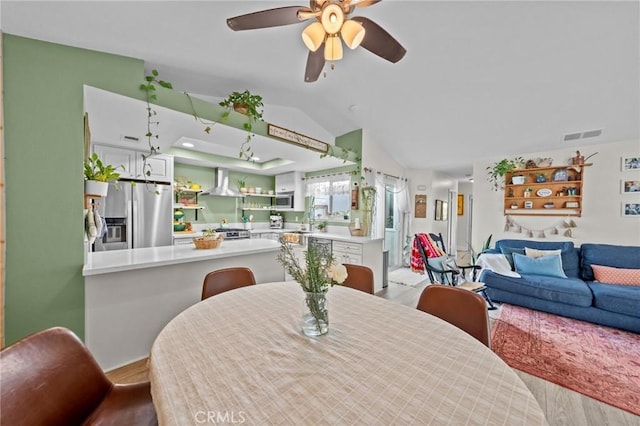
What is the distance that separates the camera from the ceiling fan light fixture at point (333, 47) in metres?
1.55

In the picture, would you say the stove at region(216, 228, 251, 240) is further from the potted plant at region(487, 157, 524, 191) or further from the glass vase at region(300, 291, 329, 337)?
the potted plant at region(487, 157, 524, 191)

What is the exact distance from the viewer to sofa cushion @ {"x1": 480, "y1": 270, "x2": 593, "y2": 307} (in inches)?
114

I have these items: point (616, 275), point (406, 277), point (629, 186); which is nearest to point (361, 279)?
point (406, 277)

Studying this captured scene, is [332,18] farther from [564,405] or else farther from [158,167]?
[158,167]

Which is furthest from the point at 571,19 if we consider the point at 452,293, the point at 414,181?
the point at 414,181

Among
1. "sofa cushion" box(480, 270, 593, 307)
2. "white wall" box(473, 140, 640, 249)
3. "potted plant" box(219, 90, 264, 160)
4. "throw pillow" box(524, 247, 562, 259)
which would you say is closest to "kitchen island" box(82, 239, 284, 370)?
"potted plant" box(219, 90, 264, 160)

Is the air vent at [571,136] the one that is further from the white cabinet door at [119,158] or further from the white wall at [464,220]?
the white cabinet door at [119,158]

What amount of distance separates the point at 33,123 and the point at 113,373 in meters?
1.97

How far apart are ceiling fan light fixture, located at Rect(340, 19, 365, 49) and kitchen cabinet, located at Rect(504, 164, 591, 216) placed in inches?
172

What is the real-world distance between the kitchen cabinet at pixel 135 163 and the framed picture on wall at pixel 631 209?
6659 mm

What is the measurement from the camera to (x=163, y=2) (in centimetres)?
162

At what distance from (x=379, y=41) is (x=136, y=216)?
145 inches

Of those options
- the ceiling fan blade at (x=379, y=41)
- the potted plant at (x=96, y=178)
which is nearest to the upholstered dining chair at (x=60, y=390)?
the potted plant at (x=96, y=178)

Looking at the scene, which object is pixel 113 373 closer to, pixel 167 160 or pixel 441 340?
pixel 441 340
